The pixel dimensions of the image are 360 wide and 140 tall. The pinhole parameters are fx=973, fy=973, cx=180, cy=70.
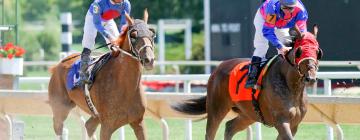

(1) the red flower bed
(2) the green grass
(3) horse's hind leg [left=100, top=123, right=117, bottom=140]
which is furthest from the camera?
(1) the red flower bed

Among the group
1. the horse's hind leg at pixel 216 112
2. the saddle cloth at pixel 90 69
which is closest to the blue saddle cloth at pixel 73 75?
the saddle cloth at pixel 90 69

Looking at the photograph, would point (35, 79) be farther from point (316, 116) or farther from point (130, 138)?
point (316, 116)

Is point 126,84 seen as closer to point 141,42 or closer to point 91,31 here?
point 141,42

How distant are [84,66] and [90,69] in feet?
0.29

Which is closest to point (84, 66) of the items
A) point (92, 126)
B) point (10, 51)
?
point (92, 126)

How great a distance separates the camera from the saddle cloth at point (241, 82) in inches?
316

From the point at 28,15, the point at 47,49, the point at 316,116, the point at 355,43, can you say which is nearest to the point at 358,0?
the point at 355,43

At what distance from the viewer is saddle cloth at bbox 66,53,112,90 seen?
27.7ft

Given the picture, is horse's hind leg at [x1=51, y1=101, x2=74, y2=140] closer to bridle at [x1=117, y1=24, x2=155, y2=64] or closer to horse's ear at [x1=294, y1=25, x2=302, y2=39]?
bridle at [x1=117, y1=24, x2=155, y2=64]

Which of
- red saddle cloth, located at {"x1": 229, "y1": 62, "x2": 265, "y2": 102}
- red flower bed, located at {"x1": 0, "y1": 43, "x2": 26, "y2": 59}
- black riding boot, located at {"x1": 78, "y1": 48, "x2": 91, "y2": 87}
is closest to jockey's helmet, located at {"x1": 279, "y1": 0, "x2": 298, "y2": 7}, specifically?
red saddle cloth, located at {"x1": 229, "y1": 62, "x2": 265, "y2": 102}

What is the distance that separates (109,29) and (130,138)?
7.14 feet

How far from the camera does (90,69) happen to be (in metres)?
8.55

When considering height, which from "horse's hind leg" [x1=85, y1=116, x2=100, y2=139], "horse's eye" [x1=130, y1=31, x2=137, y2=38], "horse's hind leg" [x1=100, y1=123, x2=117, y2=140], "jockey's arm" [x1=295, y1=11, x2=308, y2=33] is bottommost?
"horse's hind leg" [x1=85, y1=116, x2=100, y2=139]

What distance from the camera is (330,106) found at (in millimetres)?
8367
